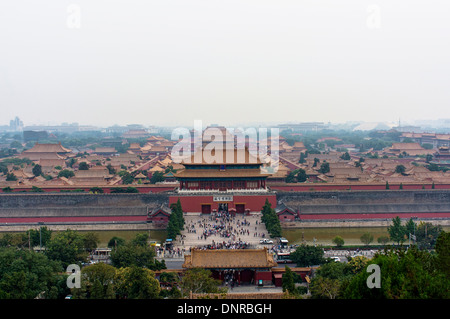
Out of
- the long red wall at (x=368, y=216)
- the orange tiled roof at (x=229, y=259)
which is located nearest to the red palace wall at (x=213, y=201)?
the long red wall at (x=368, y=216)

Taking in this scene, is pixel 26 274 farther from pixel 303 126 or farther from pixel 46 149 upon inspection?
pixel 303 126

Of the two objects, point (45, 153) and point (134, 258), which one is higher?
point (45, 153)

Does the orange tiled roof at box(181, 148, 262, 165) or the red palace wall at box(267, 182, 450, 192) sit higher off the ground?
the orange tiled roof at box(181, 148, 262, 165)

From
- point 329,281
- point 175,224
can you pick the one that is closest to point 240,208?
point 175,224

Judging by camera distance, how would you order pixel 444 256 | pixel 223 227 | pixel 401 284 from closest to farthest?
1. pixel 401 284
2. pixel 444 256
3. pixel 223 227

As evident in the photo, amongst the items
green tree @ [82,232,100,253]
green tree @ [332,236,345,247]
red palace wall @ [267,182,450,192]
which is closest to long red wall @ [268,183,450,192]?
red palace wall @ [267,182,450,192]

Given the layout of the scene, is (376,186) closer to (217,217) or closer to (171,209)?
(217,217)

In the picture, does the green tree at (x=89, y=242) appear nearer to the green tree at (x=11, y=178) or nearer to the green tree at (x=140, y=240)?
the green tree at (x=140, y=240)

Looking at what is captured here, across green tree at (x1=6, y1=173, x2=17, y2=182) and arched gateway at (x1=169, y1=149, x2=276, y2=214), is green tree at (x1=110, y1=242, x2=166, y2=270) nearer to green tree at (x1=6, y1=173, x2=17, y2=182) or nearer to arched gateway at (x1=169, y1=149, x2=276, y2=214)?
arched gateway at (x1=169, y1=149, x2=276, y2=214)
